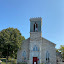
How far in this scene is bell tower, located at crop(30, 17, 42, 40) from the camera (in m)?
25.2

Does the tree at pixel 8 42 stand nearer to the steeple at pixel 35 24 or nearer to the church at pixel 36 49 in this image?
the church at pixel 36 49

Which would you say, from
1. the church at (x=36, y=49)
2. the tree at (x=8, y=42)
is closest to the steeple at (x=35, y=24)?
the church at (x=36, y=49)

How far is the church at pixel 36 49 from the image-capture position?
80.1ft

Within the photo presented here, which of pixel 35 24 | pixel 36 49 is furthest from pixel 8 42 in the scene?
pixel 35 24

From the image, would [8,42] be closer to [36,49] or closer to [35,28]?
[36,49]

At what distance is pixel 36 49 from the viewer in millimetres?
24781

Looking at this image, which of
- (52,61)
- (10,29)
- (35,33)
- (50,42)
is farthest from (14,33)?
(52,61)

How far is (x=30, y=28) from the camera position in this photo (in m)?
26.0

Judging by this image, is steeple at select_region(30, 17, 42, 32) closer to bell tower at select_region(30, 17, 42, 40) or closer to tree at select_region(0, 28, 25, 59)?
bell tower at select_region(30, 17, 42, 40)

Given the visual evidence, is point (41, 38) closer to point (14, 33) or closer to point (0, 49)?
point (14, 33)

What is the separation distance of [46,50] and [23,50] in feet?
20.1

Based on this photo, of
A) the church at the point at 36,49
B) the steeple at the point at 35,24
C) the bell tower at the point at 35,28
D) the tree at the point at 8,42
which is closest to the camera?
the church at the point at 36,49

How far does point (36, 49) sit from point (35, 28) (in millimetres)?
5464

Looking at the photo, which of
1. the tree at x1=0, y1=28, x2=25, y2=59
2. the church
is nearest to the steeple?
the church
